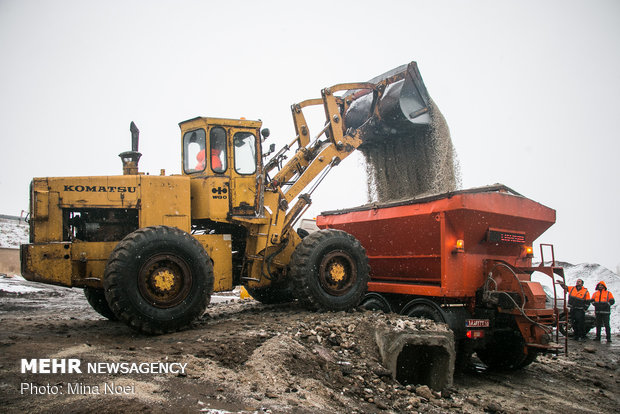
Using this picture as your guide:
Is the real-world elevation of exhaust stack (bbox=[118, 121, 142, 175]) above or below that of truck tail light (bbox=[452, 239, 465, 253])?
above

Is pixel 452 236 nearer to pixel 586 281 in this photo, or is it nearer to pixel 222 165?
pixel 222 165

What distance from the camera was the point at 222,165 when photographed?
670 cm

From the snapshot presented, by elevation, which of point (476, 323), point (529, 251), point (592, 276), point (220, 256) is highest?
point (220, 256)

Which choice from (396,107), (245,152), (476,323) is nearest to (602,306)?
(476,323)

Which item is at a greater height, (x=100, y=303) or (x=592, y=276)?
(x=100, y=303)

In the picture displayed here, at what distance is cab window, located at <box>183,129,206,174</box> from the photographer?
265 inches

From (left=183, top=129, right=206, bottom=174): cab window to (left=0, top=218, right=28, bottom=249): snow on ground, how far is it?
76.6 feet

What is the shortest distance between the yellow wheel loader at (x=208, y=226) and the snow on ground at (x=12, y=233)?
76.1 ft

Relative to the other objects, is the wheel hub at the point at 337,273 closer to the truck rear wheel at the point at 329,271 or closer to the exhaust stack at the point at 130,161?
the truck rear wheel at the point at 329,271

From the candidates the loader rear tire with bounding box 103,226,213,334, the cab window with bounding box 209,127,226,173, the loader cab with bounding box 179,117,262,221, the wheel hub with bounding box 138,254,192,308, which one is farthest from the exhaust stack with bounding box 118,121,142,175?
the wheel hub with bounding box 138,254,192,308

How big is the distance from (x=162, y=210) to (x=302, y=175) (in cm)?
218

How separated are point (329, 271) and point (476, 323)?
2.07m

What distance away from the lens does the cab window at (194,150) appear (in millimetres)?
6742

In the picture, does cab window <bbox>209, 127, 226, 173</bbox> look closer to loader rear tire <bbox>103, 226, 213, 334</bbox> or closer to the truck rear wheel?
loader rear tire <bbox>103, 226, 213, 334</bbox>
